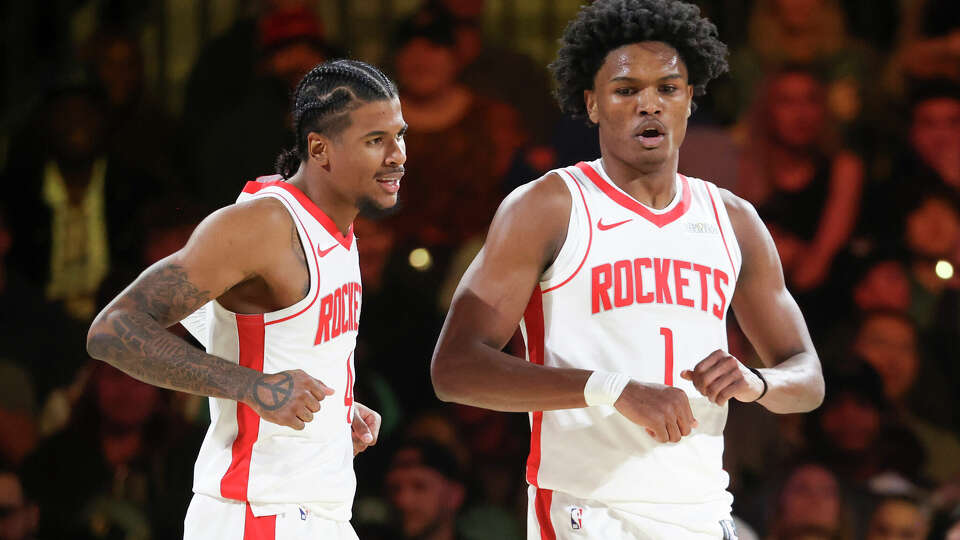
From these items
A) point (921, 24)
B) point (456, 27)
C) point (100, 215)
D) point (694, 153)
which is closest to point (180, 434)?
point (100, 215)

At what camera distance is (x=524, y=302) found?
2.44 meters

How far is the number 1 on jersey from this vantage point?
241cm

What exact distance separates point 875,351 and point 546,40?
2.09 metres

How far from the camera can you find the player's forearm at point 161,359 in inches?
80.4

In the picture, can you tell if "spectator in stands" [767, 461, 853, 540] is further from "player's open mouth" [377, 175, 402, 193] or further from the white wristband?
"player's open mouth" [377, 175, 402, 193]

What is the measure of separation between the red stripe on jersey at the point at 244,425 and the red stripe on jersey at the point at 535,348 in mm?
625

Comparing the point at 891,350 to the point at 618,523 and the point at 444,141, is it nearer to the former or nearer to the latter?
the point at 444,141

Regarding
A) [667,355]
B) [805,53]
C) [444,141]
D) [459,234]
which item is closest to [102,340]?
[667,355]

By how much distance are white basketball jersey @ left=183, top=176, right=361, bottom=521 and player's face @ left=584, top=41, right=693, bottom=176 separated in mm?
723

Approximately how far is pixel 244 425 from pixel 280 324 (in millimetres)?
222

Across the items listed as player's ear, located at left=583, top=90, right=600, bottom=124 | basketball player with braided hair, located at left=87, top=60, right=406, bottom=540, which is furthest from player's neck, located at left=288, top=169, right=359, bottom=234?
player's ear, located at left=583, top=90, right=600, bottom=124

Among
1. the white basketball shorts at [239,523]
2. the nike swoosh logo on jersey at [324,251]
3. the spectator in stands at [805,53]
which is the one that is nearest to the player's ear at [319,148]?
the nike swoosh logo on jersey at [324,251]

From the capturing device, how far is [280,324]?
2275mm

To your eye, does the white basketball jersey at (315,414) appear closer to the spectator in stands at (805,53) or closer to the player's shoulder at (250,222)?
the player's shoulder at (250,222)
